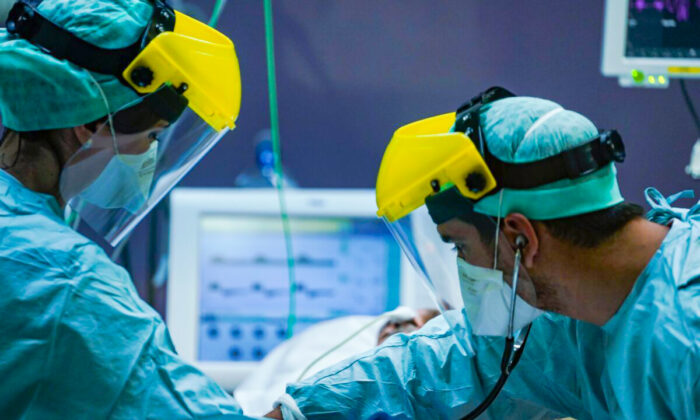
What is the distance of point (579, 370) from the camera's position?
1.29 meters

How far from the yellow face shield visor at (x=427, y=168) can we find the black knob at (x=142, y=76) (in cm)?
37

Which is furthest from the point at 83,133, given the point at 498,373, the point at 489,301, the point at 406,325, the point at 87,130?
the point at 406,325

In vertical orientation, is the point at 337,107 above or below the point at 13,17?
below

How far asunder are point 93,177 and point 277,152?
4.26 feet

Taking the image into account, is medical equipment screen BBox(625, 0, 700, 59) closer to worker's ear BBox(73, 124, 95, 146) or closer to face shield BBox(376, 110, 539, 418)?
face shield BBox(376, 110, 539, 418)

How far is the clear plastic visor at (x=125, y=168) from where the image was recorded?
122cm

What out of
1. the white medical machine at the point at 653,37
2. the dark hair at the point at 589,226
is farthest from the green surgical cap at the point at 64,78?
the white medical machine at the point at 653,37

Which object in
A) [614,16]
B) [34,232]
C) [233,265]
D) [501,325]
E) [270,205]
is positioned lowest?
[233,265]

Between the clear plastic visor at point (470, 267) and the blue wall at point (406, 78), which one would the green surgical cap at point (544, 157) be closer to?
the clear plastic visor at point (470, 267)

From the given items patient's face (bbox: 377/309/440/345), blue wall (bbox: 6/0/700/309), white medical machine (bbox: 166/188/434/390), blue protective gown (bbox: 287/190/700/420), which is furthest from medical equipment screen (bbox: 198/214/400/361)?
blue protective gown (bbox: 287/190/700/420)

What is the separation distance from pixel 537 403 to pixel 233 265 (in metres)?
1.17

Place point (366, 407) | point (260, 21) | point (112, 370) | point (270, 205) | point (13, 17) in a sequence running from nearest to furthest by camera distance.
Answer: point (112, 370) → point (13, 17) → point (366, 407) → point (270, 205) → point (260, 21)

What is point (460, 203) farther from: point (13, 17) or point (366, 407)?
point (13, 17)

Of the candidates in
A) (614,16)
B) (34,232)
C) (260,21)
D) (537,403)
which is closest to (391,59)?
(260,21)
